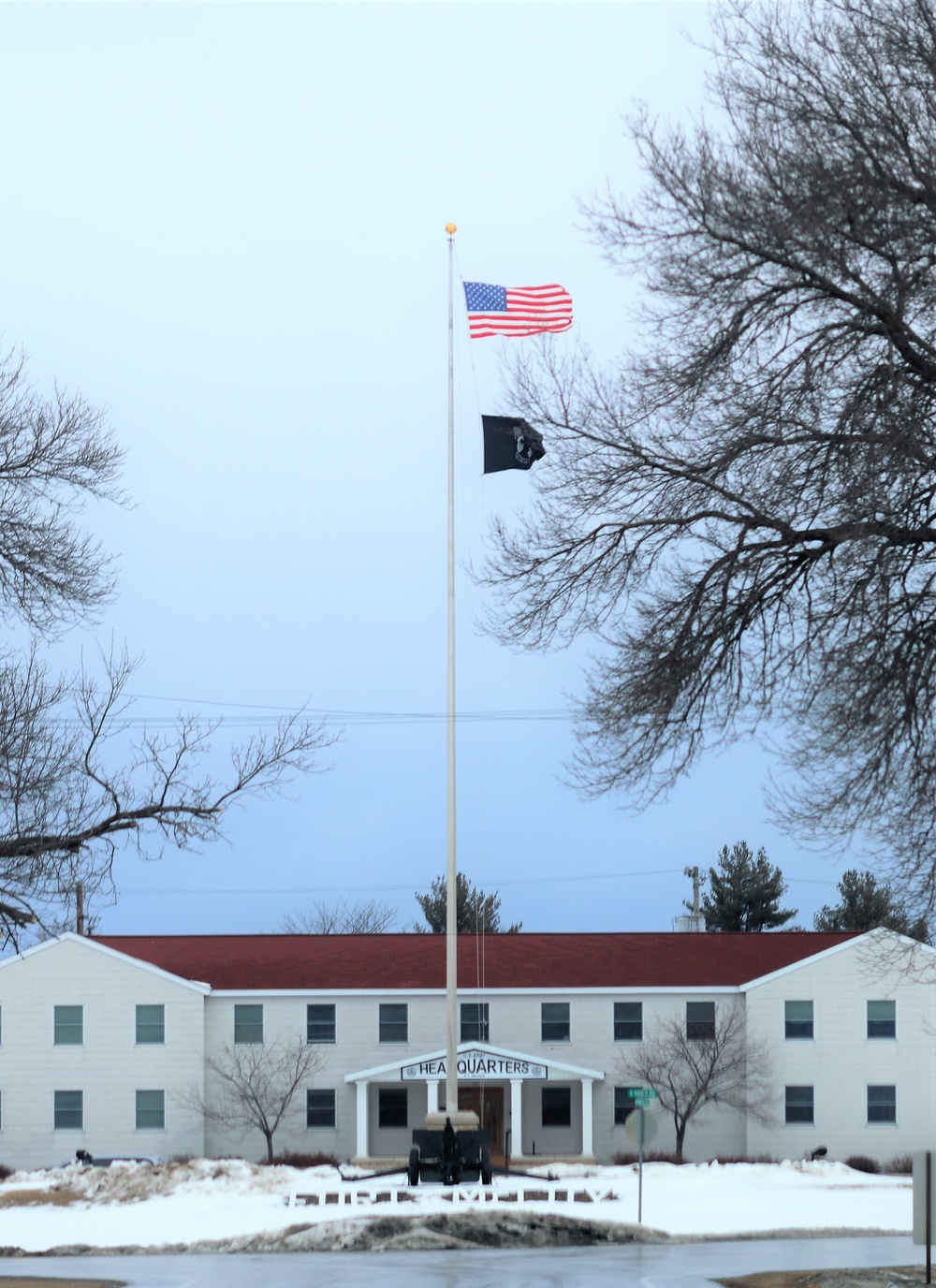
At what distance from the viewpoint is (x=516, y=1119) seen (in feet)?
157

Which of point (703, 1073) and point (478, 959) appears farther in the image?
point (478, 959)

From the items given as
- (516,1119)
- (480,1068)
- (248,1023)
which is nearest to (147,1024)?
(248,1023)

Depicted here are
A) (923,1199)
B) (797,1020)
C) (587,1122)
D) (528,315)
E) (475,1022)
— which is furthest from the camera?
(475,1022)

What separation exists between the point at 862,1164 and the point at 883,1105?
6.83 feet

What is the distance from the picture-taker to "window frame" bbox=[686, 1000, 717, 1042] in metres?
50.1

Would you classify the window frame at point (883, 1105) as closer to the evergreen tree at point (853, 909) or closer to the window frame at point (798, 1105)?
the window frame at point (798, 1105)

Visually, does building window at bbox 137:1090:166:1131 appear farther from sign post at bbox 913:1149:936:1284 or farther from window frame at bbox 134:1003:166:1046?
sign post at bbox 913:1149:936:1284

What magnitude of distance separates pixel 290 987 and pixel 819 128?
40.9 meters

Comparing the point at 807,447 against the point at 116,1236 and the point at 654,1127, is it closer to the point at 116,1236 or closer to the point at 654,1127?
the point at 654,1127

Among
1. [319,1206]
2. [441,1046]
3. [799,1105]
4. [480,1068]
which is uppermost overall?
[441,1046]

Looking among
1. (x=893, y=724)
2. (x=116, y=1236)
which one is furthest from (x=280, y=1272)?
(x=893, y=724)

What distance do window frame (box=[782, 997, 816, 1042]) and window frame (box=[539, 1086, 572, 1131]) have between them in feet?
21.1

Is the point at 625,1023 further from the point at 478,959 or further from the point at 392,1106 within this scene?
the point at 392,1106

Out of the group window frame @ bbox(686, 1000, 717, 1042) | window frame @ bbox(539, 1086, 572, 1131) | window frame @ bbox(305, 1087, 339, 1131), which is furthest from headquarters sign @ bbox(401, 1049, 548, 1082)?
window frame @ bbox(686, 1000, 717, 1042)
